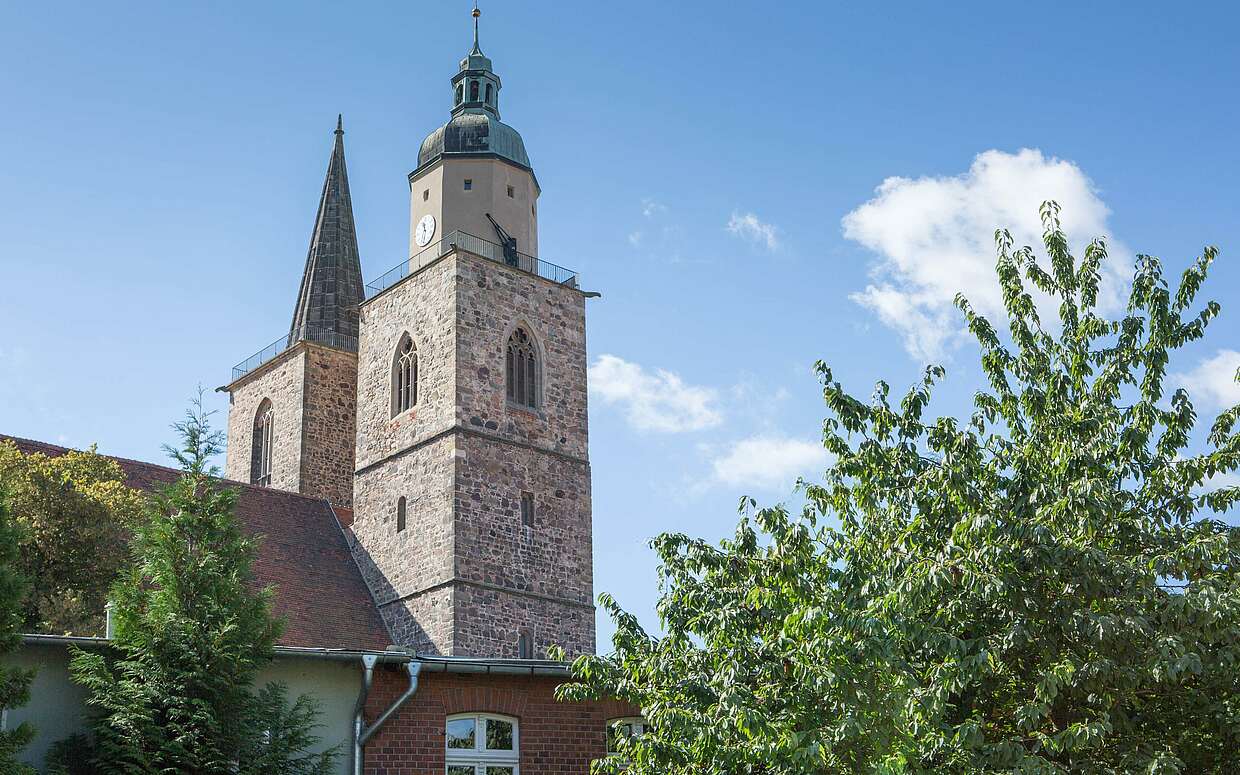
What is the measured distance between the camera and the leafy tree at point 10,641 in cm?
1445

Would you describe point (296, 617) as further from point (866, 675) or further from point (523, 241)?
point (866, 675)

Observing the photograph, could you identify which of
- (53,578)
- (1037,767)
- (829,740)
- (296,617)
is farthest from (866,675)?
(296,617)

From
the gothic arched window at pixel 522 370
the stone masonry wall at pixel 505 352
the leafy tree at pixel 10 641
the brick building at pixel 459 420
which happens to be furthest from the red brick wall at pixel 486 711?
the gothic arched window at pixel 522 370

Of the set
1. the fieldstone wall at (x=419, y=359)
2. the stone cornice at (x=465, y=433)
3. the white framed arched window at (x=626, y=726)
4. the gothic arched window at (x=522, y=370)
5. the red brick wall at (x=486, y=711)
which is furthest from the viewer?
the gothic arched window at (x=522, y=370)

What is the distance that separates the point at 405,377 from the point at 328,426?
372 centimetres

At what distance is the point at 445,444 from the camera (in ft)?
111

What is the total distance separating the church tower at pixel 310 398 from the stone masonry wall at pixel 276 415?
0.08 ft

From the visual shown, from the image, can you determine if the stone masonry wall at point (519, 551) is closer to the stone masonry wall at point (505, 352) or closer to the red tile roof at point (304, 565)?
the stone masonry wall at point (505, 352)

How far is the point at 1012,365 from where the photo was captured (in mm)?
15812

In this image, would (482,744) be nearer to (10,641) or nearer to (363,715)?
(363,715)

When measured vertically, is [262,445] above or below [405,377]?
below

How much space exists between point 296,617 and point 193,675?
52.1 feet

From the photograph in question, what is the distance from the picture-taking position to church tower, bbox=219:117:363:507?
38.6m

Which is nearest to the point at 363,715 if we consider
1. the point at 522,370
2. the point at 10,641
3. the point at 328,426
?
the point at 10,641
